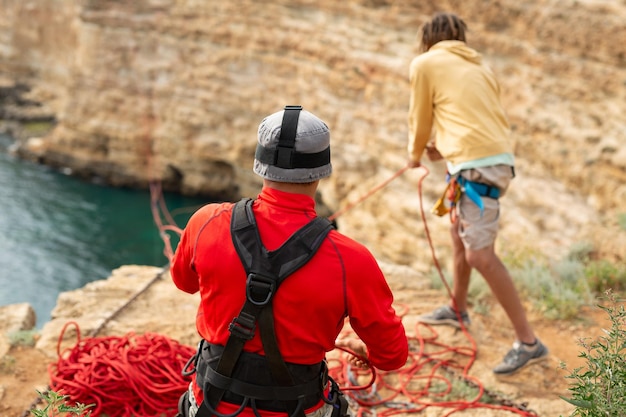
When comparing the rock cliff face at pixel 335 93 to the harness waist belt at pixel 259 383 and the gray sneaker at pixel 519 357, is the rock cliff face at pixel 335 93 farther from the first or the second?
the harness waist belt at pixel 259 383

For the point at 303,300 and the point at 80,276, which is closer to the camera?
the point at 303,300

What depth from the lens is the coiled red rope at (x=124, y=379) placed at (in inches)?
149

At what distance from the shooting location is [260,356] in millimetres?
2502

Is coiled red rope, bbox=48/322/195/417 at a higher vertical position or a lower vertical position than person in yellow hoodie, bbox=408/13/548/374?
lower

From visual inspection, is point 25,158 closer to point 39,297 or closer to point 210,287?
point 39,297

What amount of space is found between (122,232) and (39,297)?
12.8 ft

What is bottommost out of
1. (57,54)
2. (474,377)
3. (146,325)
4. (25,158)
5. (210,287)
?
(25,158)

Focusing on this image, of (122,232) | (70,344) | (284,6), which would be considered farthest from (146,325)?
(284,6)

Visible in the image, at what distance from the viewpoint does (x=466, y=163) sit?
425 centimetres

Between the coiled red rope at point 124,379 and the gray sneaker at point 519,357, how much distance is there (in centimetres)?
223

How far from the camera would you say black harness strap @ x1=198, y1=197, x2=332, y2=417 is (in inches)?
93.4

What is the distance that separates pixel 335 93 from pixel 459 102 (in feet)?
32.9

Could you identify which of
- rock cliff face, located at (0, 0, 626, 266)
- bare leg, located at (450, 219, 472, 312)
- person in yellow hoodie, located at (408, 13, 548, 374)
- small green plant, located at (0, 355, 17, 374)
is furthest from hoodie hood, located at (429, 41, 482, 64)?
rock cliff face, located at (0, 0, 626, 266)

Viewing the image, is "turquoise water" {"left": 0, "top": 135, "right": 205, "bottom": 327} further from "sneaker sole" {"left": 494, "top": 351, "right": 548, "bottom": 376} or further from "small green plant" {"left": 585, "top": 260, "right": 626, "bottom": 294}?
"small green plant" {"left": 585, "top": 260, "right": 626, "bottom": 294}
